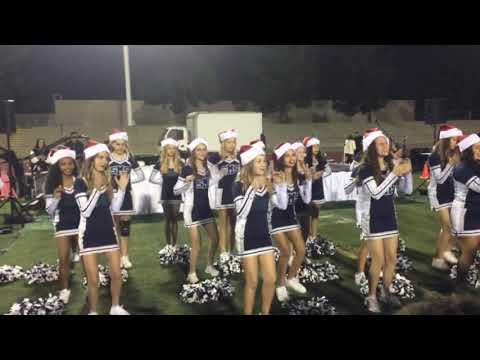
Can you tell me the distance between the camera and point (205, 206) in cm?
502

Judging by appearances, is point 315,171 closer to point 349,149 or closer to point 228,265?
point 349,149

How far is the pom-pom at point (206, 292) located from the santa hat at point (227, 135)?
1665mm

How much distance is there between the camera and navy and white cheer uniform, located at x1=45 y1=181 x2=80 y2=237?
442 cm

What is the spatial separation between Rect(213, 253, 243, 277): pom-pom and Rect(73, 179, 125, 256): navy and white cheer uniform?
4.86 ft

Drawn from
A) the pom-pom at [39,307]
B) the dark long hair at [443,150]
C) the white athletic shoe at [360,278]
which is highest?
the dark long hair at [443,150]

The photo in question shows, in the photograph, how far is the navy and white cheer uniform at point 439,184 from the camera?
5105 mm

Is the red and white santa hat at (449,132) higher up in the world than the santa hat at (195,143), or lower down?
higher up

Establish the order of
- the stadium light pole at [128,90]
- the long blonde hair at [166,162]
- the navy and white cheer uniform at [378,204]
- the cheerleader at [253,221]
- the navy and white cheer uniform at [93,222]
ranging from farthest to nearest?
the long blonde hair at [166,162], the stadium light pole at [128,90], the navy and white cheer uniform at [378,204], the navy and white cheer uniform at [93,222], the cheerleader at [253,221]

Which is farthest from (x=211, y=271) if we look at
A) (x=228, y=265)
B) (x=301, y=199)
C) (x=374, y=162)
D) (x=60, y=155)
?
(x=374, y=162)

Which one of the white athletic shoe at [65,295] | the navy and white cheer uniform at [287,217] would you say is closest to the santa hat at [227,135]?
the navy and white cheer uniform at [287,217]

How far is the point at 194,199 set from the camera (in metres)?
4.98

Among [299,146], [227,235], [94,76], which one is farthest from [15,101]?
[299,146]

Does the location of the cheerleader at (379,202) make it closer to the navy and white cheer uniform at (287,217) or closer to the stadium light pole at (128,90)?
the navy and white cheer uniform at (287,217)

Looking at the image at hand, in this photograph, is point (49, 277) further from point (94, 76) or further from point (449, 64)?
point (449, 64)
